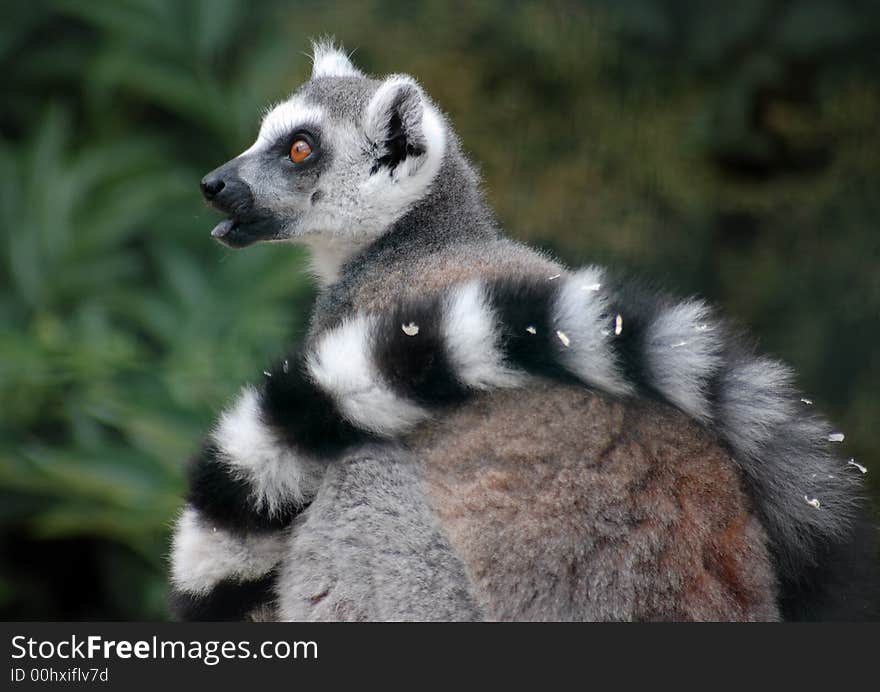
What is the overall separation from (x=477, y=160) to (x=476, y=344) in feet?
11.0

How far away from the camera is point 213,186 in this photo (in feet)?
9.07

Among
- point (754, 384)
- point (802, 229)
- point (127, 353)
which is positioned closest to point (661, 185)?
point (802, 229)

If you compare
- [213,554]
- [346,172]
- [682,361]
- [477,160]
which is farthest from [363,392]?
[477,160]

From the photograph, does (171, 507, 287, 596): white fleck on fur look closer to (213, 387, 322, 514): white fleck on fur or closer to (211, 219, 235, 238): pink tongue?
(213, 387, 322, 514): white fleck on fur

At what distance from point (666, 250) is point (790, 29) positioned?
1.05 m

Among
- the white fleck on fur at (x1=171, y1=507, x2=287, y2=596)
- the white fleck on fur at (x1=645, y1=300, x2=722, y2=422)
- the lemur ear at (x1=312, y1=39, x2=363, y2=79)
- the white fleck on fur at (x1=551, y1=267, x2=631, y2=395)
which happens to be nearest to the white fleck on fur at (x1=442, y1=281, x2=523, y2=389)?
the white fleck on fur at (x1=551, y1=267, x2=631, y2=395)

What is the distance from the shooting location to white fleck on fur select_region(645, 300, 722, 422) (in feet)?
7.00

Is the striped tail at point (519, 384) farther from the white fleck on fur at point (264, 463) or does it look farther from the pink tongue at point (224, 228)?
the pink tongue at point (224, 228)

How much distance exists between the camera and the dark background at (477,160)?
4617 mm

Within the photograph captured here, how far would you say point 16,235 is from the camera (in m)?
4.83

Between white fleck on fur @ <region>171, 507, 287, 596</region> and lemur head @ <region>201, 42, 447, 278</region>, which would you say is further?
lemur head @ <region>201, 42, 447, 278</region>

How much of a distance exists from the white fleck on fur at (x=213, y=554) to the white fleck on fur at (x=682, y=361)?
2.38ft

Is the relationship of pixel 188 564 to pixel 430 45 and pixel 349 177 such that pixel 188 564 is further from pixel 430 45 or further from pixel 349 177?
pixel 430 45

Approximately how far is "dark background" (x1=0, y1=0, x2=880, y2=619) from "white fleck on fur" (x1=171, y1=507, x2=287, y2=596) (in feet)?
6.43
